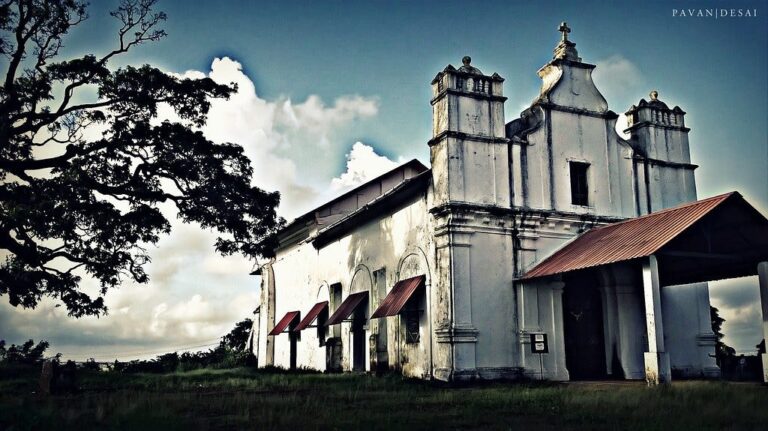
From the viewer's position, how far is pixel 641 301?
18.5 meters

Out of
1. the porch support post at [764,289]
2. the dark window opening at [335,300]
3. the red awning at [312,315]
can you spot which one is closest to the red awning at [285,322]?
the red awning at [312,315]

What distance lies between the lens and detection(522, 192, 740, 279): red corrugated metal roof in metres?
13.9

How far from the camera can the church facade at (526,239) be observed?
17234 mm

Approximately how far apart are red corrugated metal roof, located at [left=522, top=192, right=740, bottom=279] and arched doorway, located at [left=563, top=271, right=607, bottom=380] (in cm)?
138

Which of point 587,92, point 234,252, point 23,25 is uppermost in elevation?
point 23,25

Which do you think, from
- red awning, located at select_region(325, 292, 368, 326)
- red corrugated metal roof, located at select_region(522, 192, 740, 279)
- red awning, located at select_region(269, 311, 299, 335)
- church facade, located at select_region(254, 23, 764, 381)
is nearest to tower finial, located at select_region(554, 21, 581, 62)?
church facade, located at select_region(254, 23, 764, 381)

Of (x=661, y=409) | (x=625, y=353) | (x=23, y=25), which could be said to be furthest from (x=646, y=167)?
(x=23, y=25)

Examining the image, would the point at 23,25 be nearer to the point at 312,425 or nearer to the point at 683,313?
the point at 312,425

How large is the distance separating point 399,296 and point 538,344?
12.6ft

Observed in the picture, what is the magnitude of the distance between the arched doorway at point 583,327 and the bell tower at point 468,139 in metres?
3.20

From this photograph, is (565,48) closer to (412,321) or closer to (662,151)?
(662,151)

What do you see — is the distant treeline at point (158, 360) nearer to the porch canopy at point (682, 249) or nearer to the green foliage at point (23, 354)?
the green foliage at point (23, 354)

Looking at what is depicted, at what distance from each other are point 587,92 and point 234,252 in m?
11.6

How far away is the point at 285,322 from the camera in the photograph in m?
27.9
